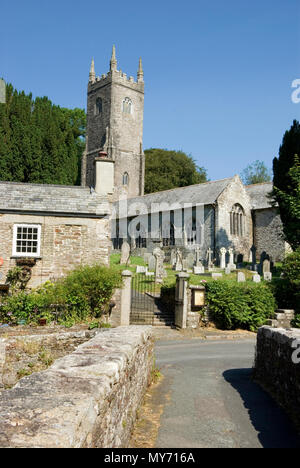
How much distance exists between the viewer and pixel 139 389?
6.13 metres

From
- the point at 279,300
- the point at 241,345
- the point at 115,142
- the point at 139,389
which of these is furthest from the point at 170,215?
the point at 139,389

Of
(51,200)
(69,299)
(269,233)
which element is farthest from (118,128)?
(69,299)

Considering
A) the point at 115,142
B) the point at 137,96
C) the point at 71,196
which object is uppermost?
the point at 137,96

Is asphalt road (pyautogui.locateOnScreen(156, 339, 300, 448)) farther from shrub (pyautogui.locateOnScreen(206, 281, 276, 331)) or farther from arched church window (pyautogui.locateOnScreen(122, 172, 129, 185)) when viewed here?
arched church window (pyautogui.locateOnScreen(122, 172, 129, 185))

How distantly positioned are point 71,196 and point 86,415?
1609cm

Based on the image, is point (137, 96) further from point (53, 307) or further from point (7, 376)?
point (7, 376)

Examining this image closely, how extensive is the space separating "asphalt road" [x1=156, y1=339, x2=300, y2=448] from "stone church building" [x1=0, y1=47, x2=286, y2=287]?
7.93 m

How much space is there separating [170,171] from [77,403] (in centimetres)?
5989

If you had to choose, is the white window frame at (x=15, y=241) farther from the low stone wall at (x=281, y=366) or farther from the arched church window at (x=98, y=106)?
the arched church window at (x=98, y=106)

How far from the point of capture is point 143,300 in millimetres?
20641

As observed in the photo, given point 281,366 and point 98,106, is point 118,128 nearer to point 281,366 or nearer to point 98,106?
point 98,106

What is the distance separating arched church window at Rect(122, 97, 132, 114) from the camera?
60625mm

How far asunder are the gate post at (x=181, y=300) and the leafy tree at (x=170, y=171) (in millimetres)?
43135

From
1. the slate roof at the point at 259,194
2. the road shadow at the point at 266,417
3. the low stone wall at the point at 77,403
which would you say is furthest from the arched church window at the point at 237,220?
the low stone wall at the point at 77,403
